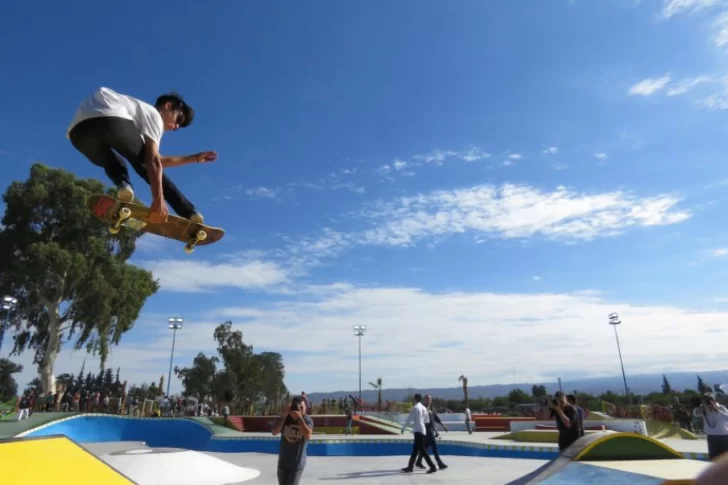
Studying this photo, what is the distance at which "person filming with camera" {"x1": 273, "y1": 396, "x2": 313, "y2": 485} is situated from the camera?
18.6 ft

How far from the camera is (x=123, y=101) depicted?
3.94m

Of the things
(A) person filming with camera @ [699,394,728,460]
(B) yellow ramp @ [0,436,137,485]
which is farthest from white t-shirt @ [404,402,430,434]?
(B) yellow ramp @ [0,436,137,485]

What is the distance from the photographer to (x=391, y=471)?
10883mm

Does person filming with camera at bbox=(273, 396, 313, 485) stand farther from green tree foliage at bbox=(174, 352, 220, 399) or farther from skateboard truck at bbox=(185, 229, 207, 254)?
green tree foliage at bbox=(174, 352, 220, 399)

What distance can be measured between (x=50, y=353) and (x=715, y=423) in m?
33.0

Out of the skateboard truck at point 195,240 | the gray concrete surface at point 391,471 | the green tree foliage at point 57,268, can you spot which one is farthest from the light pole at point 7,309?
the skateboard truck at point 195,240

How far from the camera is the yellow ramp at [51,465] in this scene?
4.36 m

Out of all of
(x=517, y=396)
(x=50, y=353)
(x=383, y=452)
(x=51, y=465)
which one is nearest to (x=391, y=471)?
(x=383, y=452)

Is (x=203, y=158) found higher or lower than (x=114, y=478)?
higher

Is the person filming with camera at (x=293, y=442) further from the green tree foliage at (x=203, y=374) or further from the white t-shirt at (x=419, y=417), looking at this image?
the green tree foliage at (x=203, y=374)

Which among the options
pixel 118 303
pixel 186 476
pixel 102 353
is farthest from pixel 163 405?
pixel 186 476

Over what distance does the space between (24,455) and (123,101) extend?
396cm

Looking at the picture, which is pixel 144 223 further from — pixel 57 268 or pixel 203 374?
pixel 203 374

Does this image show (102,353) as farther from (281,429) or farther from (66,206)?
(281,429)
